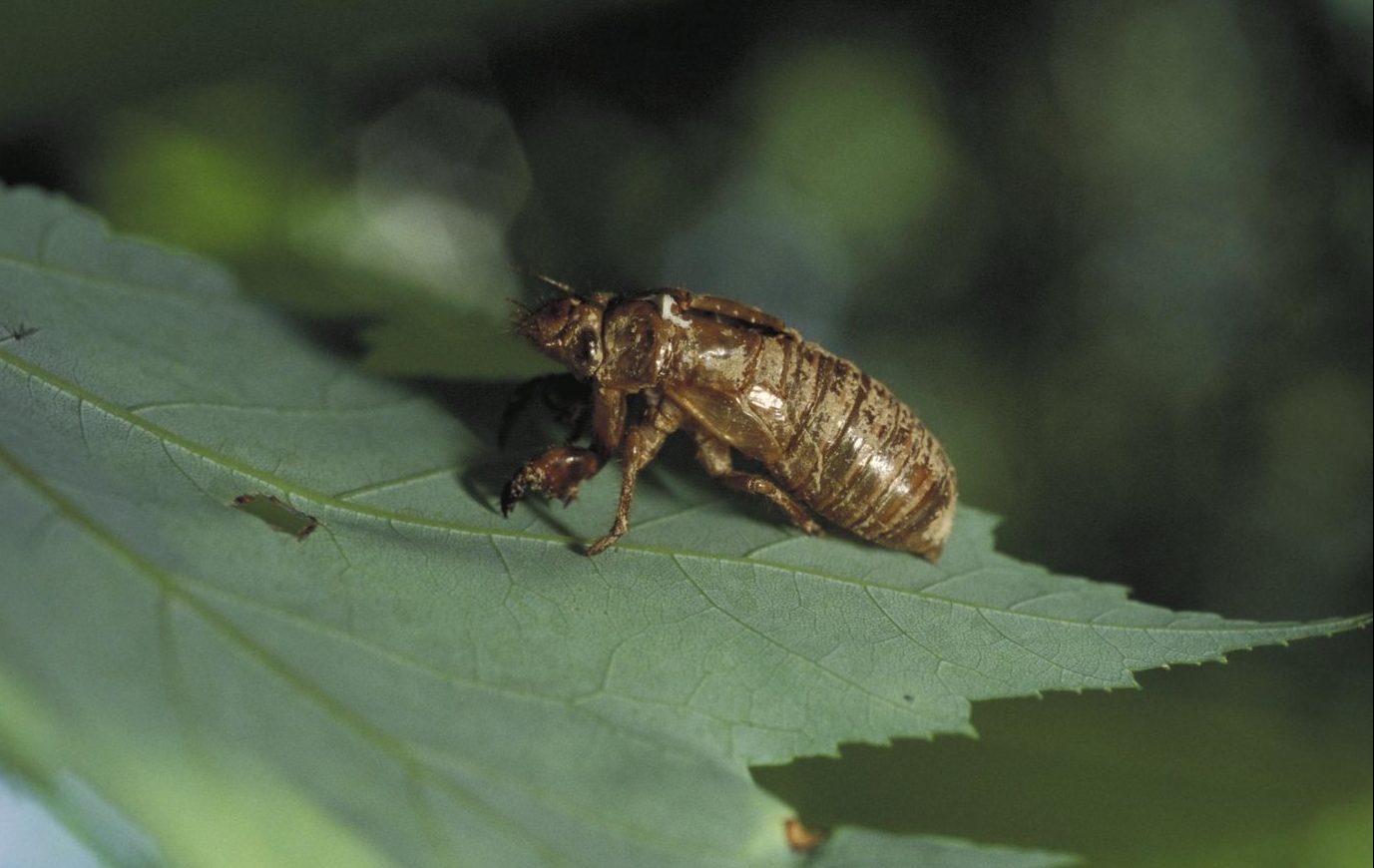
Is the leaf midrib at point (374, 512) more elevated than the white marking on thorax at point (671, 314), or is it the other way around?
the white marking on thorax at point (671, 314)

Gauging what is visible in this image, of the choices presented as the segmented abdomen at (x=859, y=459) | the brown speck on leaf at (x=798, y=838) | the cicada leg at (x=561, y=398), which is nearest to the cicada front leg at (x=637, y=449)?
the cicada leg at (x=561, y=398)

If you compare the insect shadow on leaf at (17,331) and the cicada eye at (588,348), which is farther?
the cicada eye at (588,348)

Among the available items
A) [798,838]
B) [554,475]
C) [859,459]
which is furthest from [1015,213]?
[798,838]

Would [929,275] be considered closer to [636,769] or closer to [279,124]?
[279,124]

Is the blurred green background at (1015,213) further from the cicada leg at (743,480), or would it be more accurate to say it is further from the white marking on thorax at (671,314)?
the cicada leg at (743,480)

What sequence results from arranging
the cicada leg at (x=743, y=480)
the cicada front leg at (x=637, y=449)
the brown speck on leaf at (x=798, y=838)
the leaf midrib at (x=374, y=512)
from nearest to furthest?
the brown speck on leaf at (x=798, y=838), the leaf midrib at (x=374, y=512), the cicada front leg at (x=637, y=449), the cicada leg at (x=743, y=480)

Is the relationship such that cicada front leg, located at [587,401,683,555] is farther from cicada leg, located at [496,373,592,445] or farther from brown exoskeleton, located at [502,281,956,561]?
cicada leg, located at [496,373,592,445]

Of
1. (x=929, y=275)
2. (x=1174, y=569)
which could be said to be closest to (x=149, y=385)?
(x=929, y=275)

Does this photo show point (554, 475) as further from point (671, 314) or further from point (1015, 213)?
point (1015, 213)
